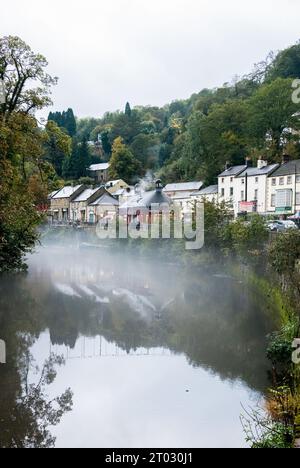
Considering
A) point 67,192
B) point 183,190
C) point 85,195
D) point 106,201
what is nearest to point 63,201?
point 67,192

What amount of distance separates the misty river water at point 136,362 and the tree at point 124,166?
2205 inches

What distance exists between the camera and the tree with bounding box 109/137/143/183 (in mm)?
83625

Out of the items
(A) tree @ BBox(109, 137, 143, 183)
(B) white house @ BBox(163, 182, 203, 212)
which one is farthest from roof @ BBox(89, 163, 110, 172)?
(B) white house @ BBox(163, 182, 203, 212)

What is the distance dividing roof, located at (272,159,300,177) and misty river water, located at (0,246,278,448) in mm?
16811

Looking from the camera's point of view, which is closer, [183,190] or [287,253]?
[287,253]

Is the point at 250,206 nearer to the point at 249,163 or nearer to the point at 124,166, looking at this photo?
the point at 249,163

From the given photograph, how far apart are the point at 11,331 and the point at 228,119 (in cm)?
4569

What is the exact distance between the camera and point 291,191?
42.9 meters

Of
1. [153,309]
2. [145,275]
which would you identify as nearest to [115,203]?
[145,275]

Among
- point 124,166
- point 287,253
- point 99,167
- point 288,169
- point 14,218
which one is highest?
point 99,167

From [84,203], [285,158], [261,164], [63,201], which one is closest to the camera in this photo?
[285,158]

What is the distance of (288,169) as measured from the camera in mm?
43469

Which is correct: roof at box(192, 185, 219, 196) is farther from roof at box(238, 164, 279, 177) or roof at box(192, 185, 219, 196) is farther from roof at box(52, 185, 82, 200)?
roof at box(52, 185, 82, 200)

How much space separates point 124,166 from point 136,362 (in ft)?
233
